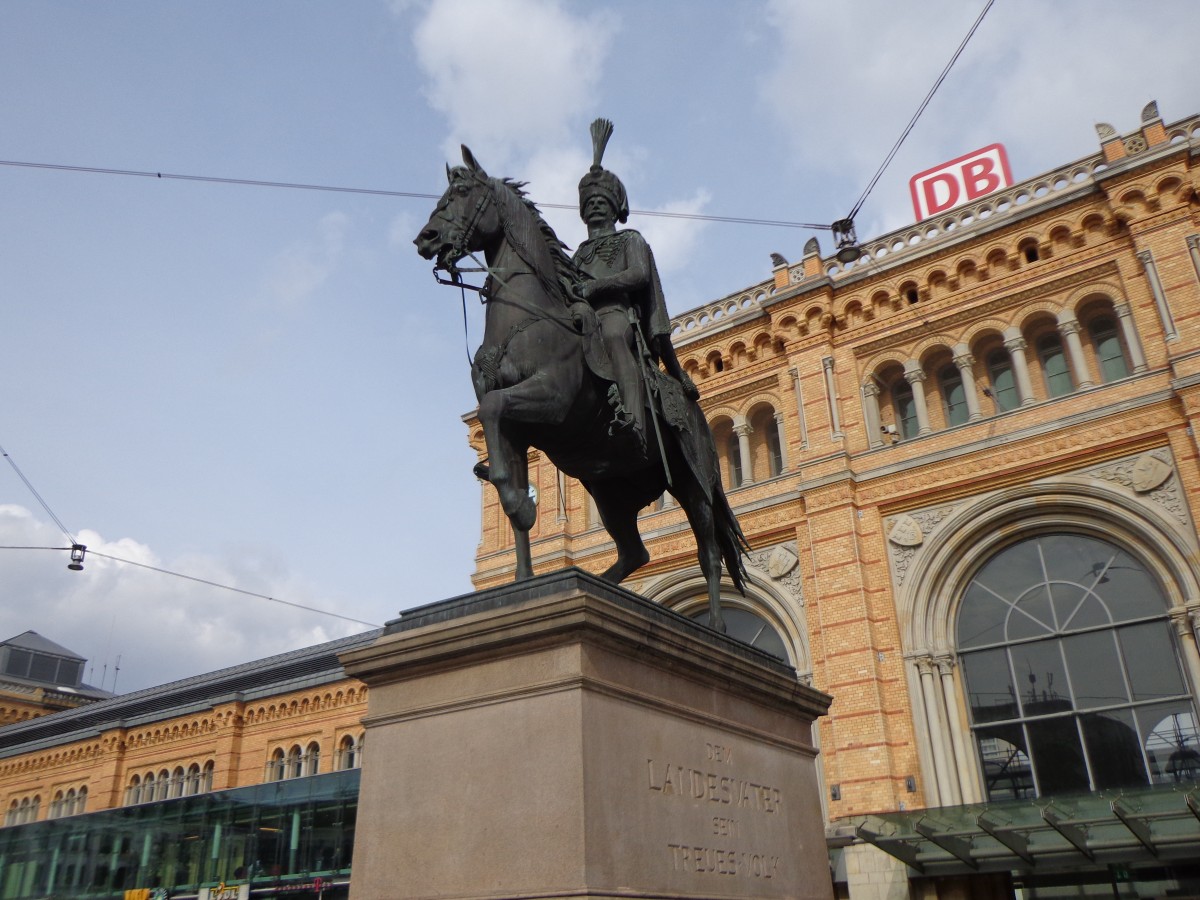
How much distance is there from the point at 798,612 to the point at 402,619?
1818 centimetres

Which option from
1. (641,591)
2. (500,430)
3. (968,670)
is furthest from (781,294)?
(500,430)

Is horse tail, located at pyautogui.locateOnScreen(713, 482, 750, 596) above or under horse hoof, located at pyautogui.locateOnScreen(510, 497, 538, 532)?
above

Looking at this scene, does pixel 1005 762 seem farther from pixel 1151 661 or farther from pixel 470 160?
pixel 470 160

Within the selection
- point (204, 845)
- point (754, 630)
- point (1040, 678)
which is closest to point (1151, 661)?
point (1040, 678)

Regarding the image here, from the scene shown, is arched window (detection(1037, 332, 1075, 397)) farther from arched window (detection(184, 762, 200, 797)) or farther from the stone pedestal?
arched window (detection(184, 762, 200, 797))

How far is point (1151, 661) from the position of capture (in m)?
19.3

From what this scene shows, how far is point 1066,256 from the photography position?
22438mm

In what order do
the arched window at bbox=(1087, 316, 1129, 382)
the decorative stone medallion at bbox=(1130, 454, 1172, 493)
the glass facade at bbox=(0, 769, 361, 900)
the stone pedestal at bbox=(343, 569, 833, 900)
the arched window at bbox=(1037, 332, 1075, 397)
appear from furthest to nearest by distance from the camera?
the glass facade at bbox=(0, 769, 361, 900) < the arched window at bbox=(1037, 332, 1075, 397) < the arched window at bbox=(1087, 316, 1129, 382) < the decorative stone medallion at bbox=(1130, 454, 1172, 493) < the stone pedestal at bbox=(343, 569, 833, 900)

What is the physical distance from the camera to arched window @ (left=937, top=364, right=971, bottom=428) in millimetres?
23375

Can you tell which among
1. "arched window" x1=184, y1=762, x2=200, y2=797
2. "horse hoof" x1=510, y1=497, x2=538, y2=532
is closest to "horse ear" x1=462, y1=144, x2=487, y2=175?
"horse hoof" x1=510, y1=497, x2=538, y2=532

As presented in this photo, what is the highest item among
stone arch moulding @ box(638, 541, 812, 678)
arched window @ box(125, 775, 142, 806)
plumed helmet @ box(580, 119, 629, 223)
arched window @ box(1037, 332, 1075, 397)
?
arched window @ box(1037, 332, 1075, 397)

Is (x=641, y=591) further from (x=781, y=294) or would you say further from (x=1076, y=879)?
(x=1076, y=879)

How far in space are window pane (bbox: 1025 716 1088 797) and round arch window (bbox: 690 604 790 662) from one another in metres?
5.54

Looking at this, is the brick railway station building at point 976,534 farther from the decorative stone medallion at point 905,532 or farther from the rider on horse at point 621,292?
the rider on horse at point 621,292
